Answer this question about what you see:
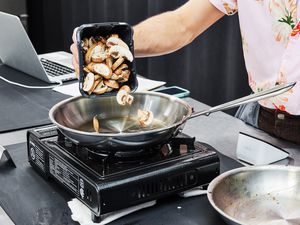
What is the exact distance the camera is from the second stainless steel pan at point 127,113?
1049 mm

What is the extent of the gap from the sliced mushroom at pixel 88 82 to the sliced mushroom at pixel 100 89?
0.07ft

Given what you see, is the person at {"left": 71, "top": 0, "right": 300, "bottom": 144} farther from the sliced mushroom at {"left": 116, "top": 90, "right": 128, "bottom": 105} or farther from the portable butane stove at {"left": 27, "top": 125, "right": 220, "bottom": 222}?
the portable butane stove at {"left": 27, "top": 125, "right": 220, "bottom": 222}

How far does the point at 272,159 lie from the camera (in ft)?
4.12

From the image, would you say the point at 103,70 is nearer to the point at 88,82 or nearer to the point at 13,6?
the point at 88,82

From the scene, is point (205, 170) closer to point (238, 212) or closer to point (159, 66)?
point (238, 212)

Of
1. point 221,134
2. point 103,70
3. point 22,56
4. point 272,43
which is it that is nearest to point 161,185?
point 103,70

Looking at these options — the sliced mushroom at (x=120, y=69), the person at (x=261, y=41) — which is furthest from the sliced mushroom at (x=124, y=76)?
the person at (x=261, y=41)

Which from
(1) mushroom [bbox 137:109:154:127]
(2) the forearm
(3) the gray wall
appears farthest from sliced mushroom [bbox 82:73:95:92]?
(3) the gray wall

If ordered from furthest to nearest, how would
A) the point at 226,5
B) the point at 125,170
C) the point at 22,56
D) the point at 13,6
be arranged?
the point at 13,6
the point at 22,56
the point at 226,5
the point at 125,170

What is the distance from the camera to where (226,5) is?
163 centimetres

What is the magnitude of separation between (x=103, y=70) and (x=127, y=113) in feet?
0.38

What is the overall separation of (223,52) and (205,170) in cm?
169

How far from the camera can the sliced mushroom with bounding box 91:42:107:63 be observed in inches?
46.4

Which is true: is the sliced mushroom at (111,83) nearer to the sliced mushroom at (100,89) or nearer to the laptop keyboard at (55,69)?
the sliced mushroom at (100,89)
